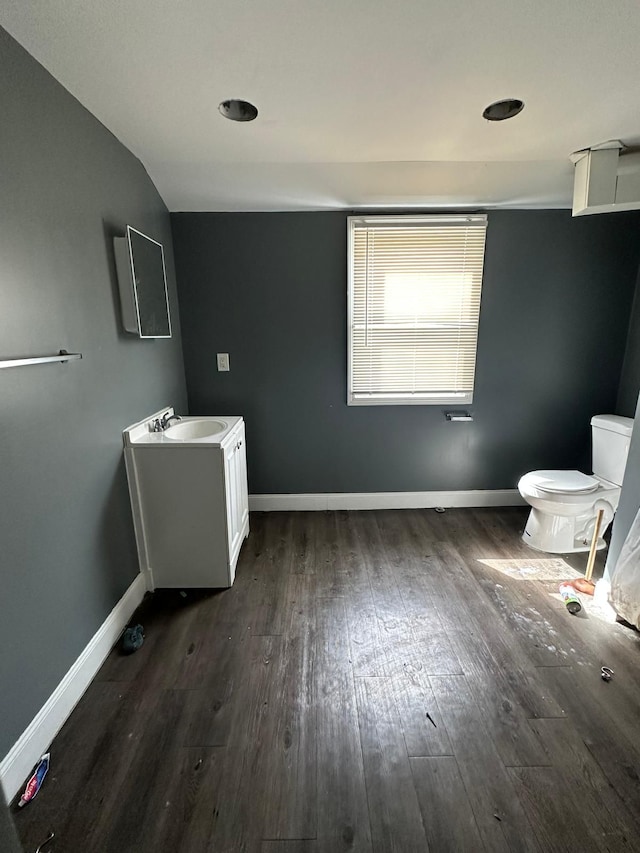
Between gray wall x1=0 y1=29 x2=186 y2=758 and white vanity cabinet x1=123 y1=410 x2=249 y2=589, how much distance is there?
10cm

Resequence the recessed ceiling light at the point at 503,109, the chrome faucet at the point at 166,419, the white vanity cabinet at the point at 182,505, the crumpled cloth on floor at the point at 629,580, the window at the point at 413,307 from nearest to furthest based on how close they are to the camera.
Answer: the recessed ceiling light at the point at 503,109
the crumpled cloth on floor at the point at 629,580
the white vanity cabinet at the point at 182,505
the chrome faucet at the point at 166,419
the window at the point at 413,307

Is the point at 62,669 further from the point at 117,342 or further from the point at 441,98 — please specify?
the point at 441,98

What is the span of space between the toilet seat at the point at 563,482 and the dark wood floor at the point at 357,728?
530mm

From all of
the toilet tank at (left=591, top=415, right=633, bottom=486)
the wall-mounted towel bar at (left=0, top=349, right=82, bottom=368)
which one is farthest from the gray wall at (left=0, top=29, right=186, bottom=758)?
the toilet tank at (left=591, top=415, right=633, bottom=486)

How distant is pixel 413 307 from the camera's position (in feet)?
8.64

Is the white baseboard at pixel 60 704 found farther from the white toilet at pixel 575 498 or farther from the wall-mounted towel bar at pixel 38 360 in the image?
the white toilet at pixel 575 498

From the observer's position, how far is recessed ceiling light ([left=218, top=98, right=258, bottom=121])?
1.58 meters

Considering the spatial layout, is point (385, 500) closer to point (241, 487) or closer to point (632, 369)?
point (241, 487)

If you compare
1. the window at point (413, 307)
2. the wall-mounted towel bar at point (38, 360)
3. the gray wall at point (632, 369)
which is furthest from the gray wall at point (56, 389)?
the gray wall at point (632, 369)

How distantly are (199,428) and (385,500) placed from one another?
153 centimetres

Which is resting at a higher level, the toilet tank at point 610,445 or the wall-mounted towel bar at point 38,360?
the wall-mounted towel bar at point 38,360

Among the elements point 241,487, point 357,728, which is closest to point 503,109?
point 241,487

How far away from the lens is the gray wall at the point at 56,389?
1168 millimetres

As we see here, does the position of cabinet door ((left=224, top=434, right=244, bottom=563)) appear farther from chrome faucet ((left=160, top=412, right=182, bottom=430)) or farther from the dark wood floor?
chrome faucet ((left=160, top=412, right=182, bottom=430))
